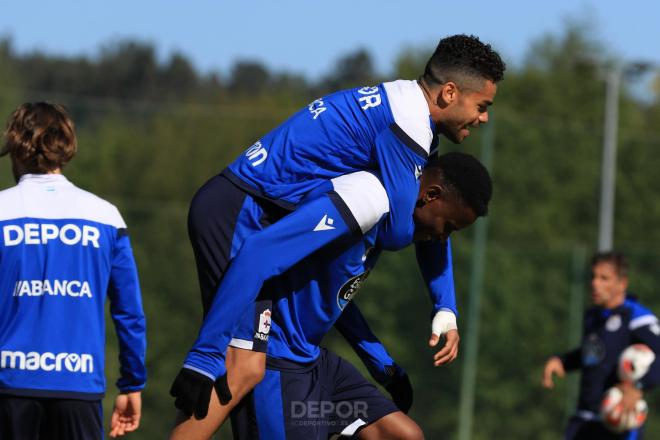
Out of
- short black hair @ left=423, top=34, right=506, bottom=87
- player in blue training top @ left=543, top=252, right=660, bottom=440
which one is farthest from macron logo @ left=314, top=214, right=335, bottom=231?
player in blue training top @ left=543, top=252, right=660, bottom=440

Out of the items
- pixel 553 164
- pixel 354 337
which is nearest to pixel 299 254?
pixel 354 337

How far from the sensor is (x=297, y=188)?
4539mm

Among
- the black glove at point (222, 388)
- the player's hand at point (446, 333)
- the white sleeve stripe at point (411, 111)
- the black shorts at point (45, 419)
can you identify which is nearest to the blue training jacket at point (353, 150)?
the white sleeve stripe at point (411, 111)

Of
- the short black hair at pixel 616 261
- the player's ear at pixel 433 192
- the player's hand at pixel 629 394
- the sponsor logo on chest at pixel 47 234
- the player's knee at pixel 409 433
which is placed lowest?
the player's knee at pixel 409 433

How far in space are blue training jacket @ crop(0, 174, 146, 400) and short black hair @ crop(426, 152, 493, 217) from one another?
139 cm

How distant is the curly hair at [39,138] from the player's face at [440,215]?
4.82 feet

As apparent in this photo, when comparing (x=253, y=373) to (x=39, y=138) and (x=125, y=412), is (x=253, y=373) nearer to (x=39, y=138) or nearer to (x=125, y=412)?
(x=125, y=412)

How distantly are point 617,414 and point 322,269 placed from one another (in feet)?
16.1

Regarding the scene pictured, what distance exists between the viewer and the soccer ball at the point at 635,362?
8.84 metres

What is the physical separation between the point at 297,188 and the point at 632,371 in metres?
5.05

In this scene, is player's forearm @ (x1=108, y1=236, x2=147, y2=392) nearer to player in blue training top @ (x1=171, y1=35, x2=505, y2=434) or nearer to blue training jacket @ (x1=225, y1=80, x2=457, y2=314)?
player in blue training top @ (x1=171, y1=35, x2=505, y2=434)

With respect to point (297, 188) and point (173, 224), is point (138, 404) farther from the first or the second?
point (173, 224)

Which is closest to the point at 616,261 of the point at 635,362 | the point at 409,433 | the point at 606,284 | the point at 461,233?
the point at 606,284

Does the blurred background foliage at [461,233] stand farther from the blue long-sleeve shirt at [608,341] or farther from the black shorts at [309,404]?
the black shorts at [309,404]
